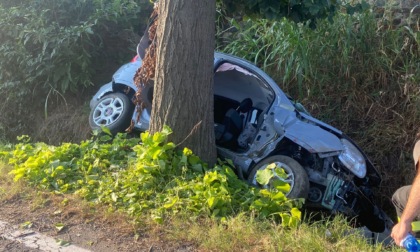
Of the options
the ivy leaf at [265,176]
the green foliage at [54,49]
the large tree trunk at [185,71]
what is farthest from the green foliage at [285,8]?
the green foliage at [54,49]

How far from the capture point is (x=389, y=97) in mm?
8914

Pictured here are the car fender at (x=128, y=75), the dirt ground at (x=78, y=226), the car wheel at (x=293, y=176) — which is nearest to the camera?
the dirt ground at (x=78, y=226)

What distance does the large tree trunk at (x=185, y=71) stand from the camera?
6172mm

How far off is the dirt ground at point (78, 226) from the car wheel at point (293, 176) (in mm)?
1468

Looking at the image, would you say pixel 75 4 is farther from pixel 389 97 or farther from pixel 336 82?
pixel 389 97

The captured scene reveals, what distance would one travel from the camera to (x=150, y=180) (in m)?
5.90

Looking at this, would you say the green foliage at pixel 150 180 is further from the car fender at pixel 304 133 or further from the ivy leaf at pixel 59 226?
the car fender at pixel 304 133

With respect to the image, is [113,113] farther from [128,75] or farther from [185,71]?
[185,71]

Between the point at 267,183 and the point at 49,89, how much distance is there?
5.40m

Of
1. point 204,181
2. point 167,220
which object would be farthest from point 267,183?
point 167,220

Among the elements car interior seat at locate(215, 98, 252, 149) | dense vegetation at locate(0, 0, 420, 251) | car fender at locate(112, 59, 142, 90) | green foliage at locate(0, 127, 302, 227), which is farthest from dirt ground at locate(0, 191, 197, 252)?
car fender at locate(112, 59, 142, 90)

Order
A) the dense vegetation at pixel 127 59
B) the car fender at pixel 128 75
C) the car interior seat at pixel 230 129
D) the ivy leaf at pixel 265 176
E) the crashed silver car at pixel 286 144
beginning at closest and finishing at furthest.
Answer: the ivy leaf at pixel 265 176 → the crashed silver car at pixel 286 144 → the car interior seat at pixel 230 129 → the car fender at pixel 128 75 → the dense vegetation at pixel 127 59

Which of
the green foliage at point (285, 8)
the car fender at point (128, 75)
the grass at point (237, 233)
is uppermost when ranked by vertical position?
the green foliage at point (285, 8)

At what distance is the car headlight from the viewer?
694 cm
